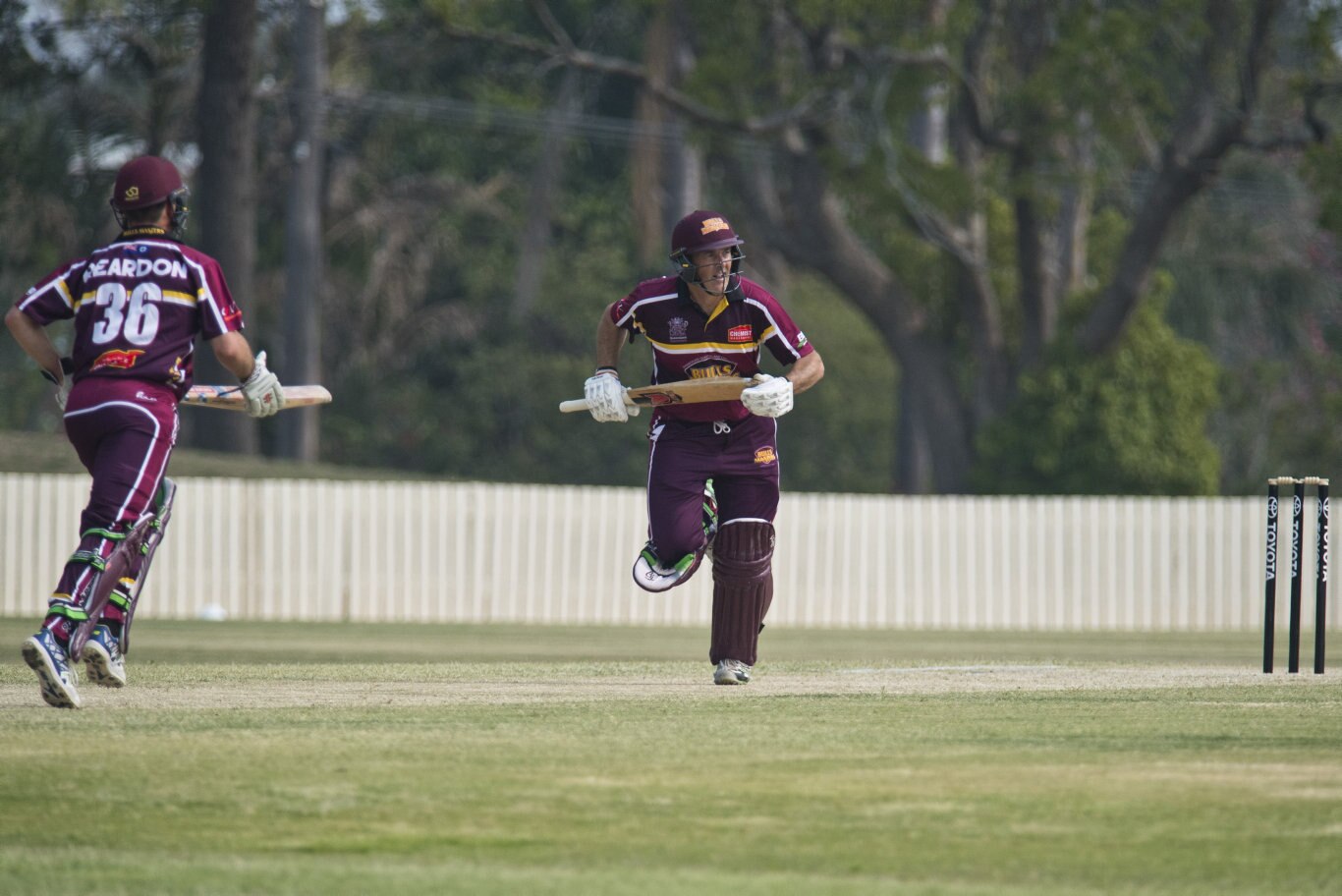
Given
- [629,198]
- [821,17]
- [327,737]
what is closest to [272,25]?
[629,198]

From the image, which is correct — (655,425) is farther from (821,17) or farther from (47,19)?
(47,19)

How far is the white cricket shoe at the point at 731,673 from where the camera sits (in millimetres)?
9023

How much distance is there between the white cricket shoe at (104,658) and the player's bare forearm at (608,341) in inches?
101

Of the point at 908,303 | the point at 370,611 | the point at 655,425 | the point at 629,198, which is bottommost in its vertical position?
the point at 370,611

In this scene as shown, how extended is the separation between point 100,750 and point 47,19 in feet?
88.8

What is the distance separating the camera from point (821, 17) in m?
25.2

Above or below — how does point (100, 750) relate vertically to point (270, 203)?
below

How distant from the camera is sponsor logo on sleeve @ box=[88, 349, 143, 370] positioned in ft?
25.8

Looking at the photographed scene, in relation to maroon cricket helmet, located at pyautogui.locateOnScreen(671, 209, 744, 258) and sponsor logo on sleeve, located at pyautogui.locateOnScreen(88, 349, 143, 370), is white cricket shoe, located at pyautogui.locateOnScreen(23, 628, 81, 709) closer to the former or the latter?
sponsor logo on sleeve, located at pyautogui.locateOnScreen(88, 349, 143, 370)

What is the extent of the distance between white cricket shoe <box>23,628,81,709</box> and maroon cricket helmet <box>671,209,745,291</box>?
3.16 meters

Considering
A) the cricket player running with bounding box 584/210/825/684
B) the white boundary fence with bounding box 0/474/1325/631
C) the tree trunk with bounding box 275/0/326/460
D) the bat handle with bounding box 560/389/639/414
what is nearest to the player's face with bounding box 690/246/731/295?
the cricket player running with bounding box 584/210/825/684

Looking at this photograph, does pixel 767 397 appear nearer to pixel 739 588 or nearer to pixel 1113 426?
pixel 739 588

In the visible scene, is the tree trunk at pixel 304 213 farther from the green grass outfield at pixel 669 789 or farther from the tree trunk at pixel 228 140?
the green grass outfield at pixel 669 789

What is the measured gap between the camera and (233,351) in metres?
7.98
